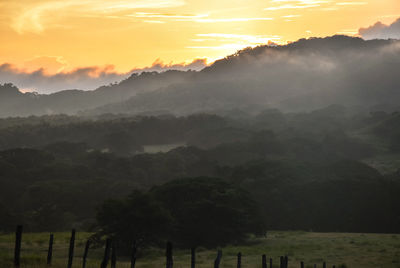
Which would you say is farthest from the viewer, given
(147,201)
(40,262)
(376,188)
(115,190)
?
(115,190)

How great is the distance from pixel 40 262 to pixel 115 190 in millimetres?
72002

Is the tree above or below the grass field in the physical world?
above

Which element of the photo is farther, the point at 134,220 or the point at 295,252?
the point at 134,220

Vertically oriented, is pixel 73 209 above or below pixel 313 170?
below

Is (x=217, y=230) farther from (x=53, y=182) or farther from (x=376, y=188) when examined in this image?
(x=53, y=182)

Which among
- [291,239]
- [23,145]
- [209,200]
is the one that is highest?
[23,145]

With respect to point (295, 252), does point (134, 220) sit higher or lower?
higher

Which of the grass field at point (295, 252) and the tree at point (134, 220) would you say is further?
the tree at point (134, 220)

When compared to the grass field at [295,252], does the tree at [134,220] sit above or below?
above

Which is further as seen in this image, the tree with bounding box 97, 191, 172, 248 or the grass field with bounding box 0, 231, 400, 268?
the tree with bounding box 97, 191, 172, 248

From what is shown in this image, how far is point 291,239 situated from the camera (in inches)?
2544

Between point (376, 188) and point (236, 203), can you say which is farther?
point (376, 188)

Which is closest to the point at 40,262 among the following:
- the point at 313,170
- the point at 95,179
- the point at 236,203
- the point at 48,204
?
the point at 236,203

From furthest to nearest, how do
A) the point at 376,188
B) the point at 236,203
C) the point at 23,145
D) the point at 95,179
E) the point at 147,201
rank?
1. the point at 23,145
2. the point at 95,179
3. the point at 376,188
4. the point at 236,203
5. the point at 147,201
